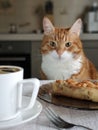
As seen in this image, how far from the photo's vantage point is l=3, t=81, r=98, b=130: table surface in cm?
67

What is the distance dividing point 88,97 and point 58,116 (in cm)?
12

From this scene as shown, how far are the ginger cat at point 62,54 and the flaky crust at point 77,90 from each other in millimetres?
355

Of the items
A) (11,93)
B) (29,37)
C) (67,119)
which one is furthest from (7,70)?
(29,37)

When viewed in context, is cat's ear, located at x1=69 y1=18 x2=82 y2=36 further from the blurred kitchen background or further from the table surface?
the blurred kitchen background

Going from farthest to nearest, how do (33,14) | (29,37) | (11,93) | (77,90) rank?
(33,14)
(29,37)
(77,90)
(11,93)

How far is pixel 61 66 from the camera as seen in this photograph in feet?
4.07

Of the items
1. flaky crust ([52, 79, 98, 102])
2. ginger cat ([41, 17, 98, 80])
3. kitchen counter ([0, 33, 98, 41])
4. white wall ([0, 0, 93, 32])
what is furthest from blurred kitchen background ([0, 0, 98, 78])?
flaky crust ([52, 79, 98, 102])

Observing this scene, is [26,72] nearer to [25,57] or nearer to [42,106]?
[25,57]

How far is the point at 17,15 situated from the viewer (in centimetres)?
312

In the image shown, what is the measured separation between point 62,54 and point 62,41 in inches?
2.0

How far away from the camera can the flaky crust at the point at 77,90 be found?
79 centimetres

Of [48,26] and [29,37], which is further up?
[48,26]

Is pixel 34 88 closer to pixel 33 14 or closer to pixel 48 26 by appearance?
pixel 48 26

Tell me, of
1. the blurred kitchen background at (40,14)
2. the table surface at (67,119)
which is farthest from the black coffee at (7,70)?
the blurred kitchen background at (40,14)
